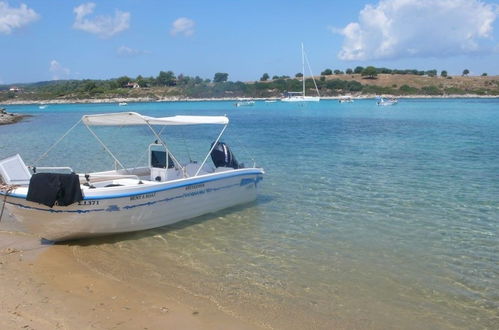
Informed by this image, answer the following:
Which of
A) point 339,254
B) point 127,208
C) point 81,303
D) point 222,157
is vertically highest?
→ point 222,157

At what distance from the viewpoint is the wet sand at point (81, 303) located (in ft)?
21.6

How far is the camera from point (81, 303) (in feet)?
23.8

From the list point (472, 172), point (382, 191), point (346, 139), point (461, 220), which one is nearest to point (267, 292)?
point (461, 220)

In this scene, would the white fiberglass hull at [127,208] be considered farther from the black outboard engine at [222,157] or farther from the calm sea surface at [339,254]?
the black outboard engine at [222,157]

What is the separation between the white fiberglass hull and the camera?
32.0 feet

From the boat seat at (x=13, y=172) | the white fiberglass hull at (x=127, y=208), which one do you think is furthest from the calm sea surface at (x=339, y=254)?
the boat seat at (x=13, y=172)

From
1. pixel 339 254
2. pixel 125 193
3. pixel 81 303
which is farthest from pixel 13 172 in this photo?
pixel 339 254

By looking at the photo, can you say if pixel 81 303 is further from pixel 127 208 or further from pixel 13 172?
pixel 13 172

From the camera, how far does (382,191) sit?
15.5m

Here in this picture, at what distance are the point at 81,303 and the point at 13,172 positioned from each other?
4607mm

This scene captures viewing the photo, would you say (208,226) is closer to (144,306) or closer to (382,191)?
(144,306)

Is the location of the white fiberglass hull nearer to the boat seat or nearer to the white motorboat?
the white motorboat

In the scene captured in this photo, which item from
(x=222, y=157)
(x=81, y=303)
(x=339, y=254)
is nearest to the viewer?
(x=81, y=303)

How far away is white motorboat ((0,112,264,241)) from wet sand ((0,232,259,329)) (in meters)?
1.04
